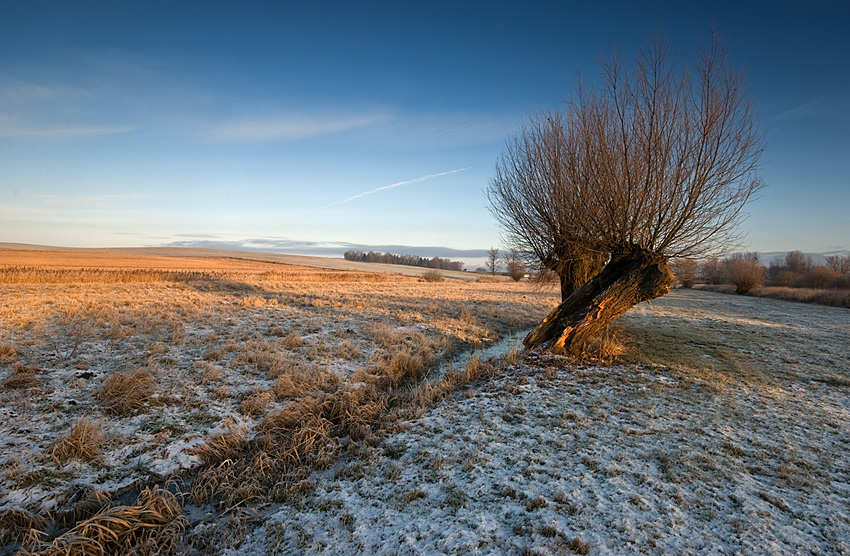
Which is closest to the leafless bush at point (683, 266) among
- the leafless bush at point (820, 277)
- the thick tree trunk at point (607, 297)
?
the thick tree trunk at point (607, 297)

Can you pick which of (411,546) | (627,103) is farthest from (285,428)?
(627,103)

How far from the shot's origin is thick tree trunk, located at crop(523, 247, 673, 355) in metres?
9.55

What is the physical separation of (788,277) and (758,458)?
57.9 metres

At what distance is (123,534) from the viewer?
341 centimetres

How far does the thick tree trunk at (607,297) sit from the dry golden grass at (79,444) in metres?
9.13

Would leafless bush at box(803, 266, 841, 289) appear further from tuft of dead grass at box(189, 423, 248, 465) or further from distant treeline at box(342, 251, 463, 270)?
distant treeline at box(342, 251, 463, 270)

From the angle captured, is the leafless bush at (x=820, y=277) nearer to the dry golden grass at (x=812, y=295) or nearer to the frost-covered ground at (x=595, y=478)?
the dry golden grass at (x=812, y=295)

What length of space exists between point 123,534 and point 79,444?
78.6 inches

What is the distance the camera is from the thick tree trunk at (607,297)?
9.55 meters

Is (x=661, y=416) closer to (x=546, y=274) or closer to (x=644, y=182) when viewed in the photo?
(x=644, y=182)

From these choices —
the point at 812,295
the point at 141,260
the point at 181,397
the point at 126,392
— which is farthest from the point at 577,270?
the point at 141,260

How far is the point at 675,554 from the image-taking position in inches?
121

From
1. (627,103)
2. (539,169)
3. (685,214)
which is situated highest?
(627,103)

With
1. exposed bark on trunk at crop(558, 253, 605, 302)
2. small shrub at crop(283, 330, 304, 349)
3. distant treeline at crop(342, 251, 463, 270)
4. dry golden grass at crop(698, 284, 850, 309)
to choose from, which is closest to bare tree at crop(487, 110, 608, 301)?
exposed bark on trunk at crop(558, 253, 605, 302)
